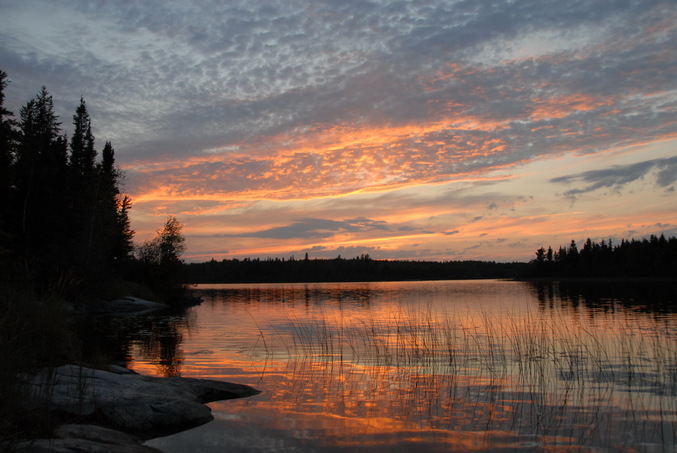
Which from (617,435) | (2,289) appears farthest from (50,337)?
(617,435)

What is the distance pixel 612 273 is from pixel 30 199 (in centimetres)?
14722

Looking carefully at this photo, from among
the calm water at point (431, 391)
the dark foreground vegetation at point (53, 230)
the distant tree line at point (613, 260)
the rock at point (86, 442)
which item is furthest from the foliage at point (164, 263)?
the distant tree line at point (613, 260)

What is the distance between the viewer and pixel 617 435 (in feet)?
31.4

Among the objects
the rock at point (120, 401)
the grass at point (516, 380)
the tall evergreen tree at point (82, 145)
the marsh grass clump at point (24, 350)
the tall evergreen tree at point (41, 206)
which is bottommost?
the grass at point (516, 380)

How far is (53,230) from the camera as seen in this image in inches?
1730

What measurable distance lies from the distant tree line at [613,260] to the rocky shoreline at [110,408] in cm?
14143

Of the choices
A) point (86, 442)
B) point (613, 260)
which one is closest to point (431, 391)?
point (86, 442)

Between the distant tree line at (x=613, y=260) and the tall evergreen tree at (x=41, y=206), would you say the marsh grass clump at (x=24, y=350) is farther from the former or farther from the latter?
the distant tree line at (x=613, y=260)

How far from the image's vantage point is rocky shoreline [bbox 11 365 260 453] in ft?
26.8

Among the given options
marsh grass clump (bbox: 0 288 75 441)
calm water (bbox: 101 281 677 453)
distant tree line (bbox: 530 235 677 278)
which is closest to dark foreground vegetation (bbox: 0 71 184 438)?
marsh grass clump (bbox: 0 288 75 441)

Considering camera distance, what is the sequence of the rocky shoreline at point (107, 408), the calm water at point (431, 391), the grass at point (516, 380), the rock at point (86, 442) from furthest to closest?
the grass at point (516, 380) → the calm water at point (431, 391) → the rocky shoreline at point (107, 408) → the rock at point (86, 442)

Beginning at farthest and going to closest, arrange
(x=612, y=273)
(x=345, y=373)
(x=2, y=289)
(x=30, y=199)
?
(x=612, y=273)
(x=30, y=199)
(x=345, y=373)
(x=2, y=289)

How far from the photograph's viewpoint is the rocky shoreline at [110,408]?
26.8 feet

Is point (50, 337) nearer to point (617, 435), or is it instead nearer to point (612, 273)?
point (617, 435)
